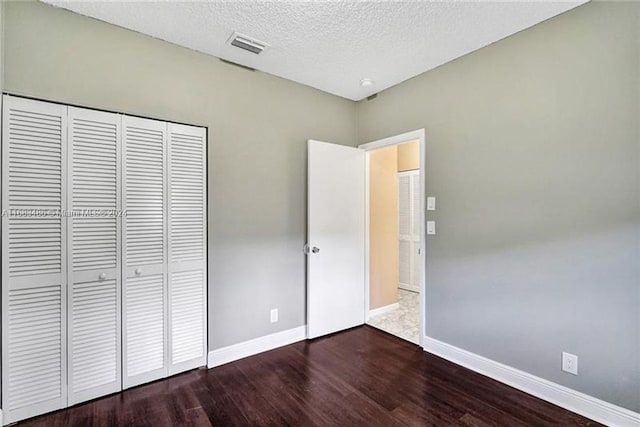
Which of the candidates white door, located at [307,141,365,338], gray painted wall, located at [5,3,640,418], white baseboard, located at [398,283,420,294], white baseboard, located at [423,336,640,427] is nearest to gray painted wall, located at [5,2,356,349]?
gray painted wall, located at [5,3,640,418]

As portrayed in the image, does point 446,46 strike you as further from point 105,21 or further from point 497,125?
point 105,21

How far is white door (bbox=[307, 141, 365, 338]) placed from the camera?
3008 mm

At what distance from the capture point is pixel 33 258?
1.84 meters

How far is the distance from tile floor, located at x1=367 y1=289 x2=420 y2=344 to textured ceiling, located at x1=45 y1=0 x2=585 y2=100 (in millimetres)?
2621

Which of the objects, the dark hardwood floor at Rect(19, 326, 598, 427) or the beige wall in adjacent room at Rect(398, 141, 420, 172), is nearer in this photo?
the dark hardwood floor at Rect(19, 326, 598, 427)

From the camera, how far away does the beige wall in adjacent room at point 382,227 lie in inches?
144

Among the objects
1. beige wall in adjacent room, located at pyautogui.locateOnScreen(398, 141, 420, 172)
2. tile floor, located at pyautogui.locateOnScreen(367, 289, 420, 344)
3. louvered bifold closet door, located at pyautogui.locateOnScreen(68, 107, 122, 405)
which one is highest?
beige wall in adjacent room, located at pyautogui.locateOnScreen(398, 141, 420, 172)

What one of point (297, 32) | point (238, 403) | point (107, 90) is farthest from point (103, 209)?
point (297, 32)

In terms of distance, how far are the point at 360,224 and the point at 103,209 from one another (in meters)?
2.36

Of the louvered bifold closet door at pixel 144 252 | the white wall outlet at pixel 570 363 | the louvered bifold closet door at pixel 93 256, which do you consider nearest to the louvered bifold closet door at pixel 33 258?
the louvered bifold closet door at pixel 93 256

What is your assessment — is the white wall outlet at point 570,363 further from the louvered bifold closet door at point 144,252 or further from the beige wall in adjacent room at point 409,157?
the beige wall in adjacent room at point 409,157

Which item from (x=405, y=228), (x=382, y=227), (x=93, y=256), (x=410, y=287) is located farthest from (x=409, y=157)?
(x=93, y=256)

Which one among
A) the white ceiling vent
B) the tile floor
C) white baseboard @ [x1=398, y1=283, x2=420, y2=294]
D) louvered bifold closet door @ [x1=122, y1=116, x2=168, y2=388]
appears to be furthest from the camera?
white baseboard @ [x1=398, y1=283, x2=420, y2=294]

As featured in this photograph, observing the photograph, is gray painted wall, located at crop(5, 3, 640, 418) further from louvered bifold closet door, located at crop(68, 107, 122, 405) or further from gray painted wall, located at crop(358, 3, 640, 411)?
louvered bifold closet door, located at crop(68, 107, 122, 405)
